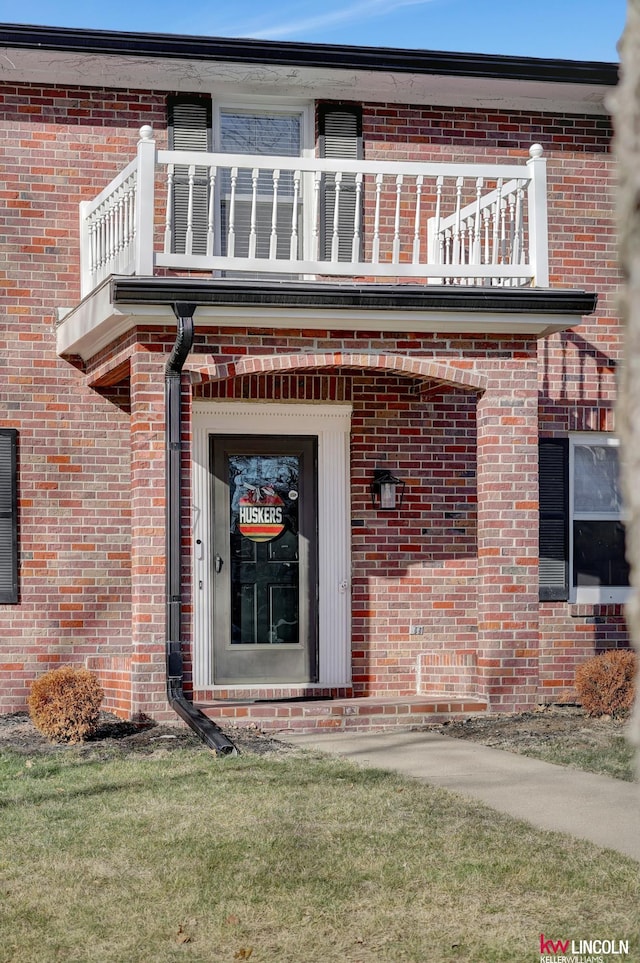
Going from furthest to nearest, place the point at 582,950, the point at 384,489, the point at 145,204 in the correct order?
the point at 384,489
the point at 145,204
the point at 582,950

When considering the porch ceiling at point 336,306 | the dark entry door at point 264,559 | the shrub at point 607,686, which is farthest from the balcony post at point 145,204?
the shrub at point 607,686

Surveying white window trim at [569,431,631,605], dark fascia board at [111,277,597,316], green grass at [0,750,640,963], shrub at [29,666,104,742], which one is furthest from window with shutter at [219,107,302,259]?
green grass at [0,750,640,963]

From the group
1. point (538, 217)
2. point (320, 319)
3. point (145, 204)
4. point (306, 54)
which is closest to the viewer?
point (145, 204)

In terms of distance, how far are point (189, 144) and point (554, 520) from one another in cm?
468

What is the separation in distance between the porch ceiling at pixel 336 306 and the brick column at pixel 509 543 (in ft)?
1.91

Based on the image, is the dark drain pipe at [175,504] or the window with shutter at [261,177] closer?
the dark drain pipe at [175,504]

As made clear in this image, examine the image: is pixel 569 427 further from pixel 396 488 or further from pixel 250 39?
pixel 250 39

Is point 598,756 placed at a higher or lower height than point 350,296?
lower

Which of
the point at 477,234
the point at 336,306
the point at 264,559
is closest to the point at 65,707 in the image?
the point at 264,559

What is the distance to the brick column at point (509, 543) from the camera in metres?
9.55

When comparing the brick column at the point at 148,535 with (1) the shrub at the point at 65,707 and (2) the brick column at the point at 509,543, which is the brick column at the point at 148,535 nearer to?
(1) the shrub at the point at 65,707

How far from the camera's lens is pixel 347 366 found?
31.2 ft

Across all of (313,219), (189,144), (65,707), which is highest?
(189,144)

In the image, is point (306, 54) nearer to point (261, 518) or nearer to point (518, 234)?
point (518, 234)
